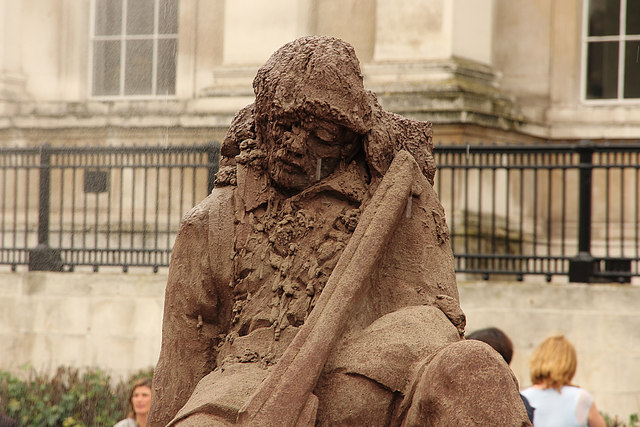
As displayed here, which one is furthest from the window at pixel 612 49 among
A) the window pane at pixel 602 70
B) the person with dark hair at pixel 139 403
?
the person with dark hair at pixel 139 403

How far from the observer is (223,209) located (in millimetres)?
3586

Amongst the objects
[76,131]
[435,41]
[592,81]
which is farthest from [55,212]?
[592,81]

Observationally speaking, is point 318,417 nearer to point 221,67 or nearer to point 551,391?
point 551,391

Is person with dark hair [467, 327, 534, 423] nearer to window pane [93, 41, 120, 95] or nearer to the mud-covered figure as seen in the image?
the mud-covered figure

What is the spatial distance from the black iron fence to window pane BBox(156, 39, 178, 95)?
186 centimetres

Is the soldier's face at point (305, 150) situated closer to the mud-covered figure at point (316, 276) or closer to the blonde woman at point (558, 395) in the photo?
the mud-covered figure at point (316, 276)

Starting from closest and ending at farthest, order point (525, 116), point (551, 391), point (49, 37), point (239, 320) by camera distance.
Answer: point (239, 320) → point (551, 391) → point (525, 116) → point (49, 37)

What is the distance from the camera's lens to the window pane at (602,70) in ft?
42.1

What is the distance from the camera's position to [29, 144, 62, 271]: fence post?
10.7 meters

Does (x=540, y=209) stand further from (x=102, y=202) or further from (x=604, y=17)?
(x=102, y=202)

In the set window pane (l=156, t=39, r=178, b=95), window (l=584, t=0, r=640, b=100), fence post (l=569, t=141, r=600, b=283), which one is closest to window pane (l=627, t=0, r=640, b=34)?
window (l=584, t=0, r=640, b=100)

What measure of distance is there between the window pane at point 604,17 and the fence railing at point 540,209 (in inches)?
71.6

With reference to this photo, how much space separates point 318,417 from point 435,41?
338 inches

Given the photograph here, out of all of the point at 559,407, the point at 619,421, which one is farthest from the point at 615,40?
the point at 559,407
